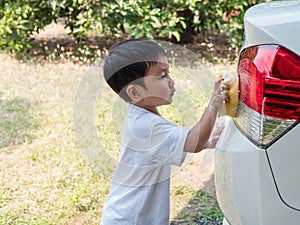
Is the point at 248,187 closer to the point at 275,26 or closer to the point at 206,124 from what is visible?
the point at 206,124

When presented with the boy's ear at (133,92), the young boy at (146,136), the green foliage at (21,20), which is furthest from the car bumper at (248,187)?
the green foliage at (21,20)

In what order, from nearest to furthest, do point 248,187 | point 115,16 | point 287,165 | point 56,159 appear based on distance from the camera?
point 287,165
point 248,187
point 56,159
point 115,16

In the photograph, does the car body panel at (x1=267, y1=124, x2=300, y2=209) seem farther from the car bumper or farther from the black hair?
the black hair

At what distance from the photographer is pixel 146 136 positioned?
88.4 inches

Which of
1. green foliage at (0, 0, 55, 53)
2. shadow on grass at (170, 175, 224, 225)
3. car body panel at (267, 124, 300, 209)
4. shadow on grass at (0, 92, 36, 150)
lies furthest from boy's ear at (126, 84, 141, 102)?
green foliage at (0, 0, 55, 53)

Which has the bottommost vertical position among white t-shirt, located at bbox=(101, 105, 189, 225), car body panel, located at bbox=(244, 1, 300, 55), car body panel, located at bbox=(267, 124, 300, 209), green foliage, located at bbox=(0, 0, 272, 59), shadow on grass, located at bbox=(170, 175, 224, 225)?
shadow on grass, located at bbox=(170, 175, 224, 225)

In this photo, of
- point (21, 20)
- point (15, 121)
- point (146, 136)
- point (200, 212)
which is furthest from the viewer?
point (21, 20)

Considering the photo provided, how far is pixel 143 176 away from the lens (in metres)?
2.35

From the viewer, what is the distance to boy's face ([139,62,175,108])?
2260 mm

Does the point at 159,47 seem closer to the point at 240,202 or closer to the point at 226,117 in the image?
the point at 226,117

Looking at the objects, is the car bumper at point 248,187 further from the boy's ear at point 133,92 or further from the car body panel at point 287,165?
the boy's ear at point 133,92

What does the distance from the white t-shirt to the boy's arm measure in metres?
0.03

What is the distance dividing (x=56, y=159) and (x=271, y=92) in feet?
9.96

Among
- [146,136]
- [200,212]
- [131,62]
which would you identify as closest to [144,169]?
[146,136]
